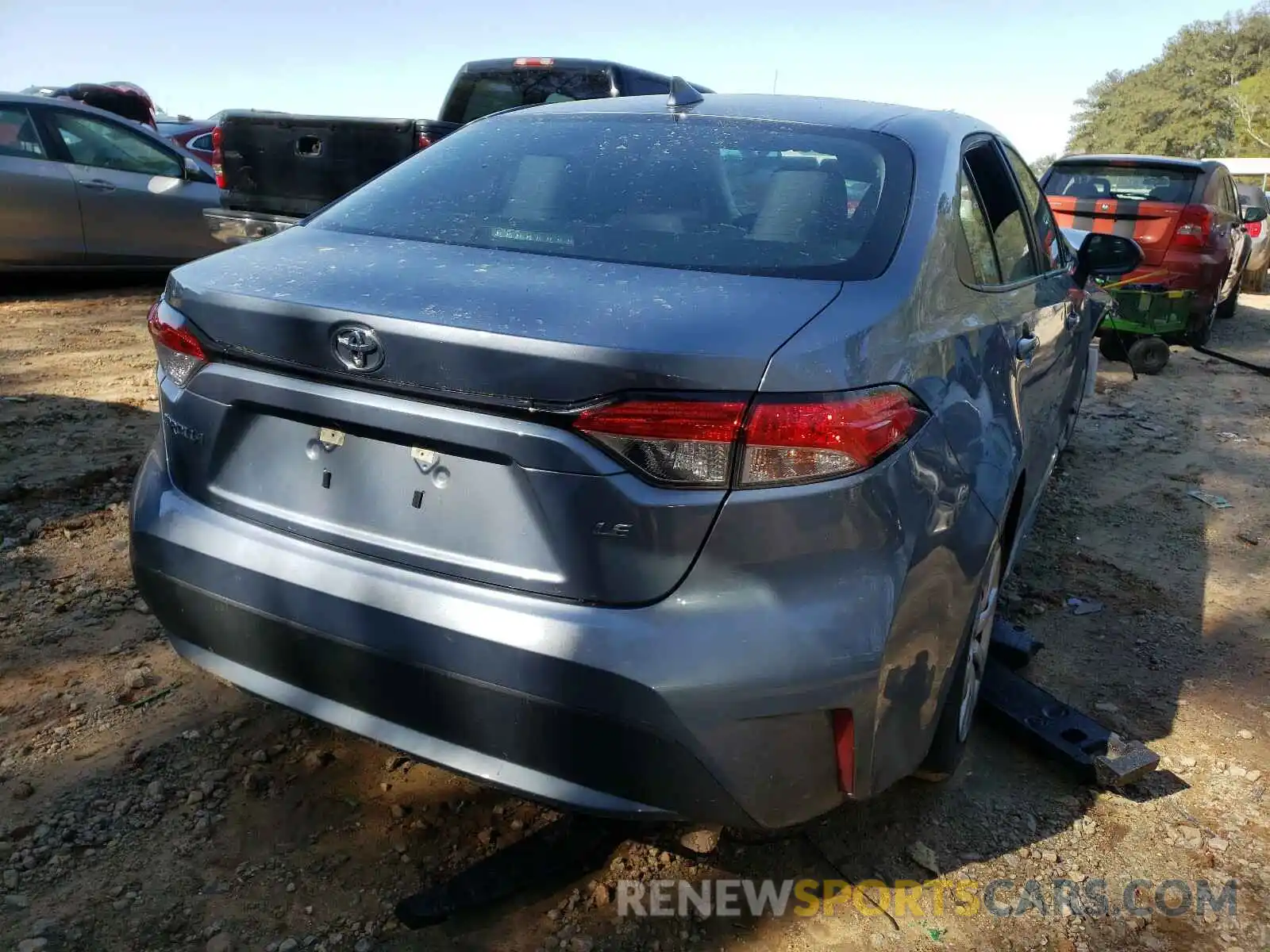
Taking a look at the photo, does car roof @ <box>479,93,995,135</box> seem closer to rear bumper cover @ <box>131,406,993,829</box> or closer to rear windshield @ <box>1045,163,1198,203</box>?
rear bumper cover @ <box>131,406,993,829</box>

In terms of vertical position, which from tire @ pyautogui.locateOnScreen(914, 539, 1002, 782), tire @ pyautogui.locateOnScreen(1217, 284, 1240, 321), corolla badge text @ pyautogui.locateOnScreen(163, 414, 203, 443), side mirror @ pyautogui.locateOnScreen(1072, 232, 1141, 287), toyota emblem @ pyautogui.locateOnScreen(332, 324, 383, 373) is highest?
toyota emblem @ pyautogui.locateOnScreen(332, 324, 383, 373)

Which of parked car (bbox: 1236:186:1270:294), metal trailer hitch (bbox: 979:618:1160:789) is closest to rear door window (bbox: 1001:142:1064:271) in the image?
metal trailer hitch (bbox: 979:618:1160:789)

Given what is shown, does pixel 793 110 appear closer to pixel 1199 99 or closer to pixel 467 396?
pixel 467 396

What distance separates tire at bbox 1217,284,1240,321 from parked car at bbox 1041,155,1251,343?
2220 millimetres

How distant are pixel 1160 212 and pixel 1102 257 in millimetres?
5061

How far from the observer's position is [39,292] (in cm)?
843

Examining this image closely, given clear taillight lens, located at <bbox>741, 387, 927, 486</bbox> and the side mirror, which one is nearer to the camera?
clear taillight lens, located at <bbox>741, 387, 927, 486</bbox>

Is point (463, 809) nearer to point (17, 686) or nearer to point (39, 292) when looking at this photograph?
point (17, 686)

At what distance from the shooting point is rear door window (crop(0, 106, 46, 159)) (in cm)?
760

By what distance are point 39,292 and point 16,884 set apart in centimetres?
766

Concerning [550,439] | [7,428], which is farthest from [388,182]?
[7,428]

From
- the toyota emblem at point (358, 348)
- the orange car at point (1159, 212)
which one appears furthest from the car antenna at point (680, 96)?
the orange car at point (1159, 212)

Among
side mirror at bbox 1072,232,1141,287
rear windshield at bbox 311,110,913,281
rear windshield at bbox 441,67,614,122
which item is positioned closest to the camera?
rear windshield at bbox 311,110,913,281

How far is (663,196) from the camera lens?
2.35 m
